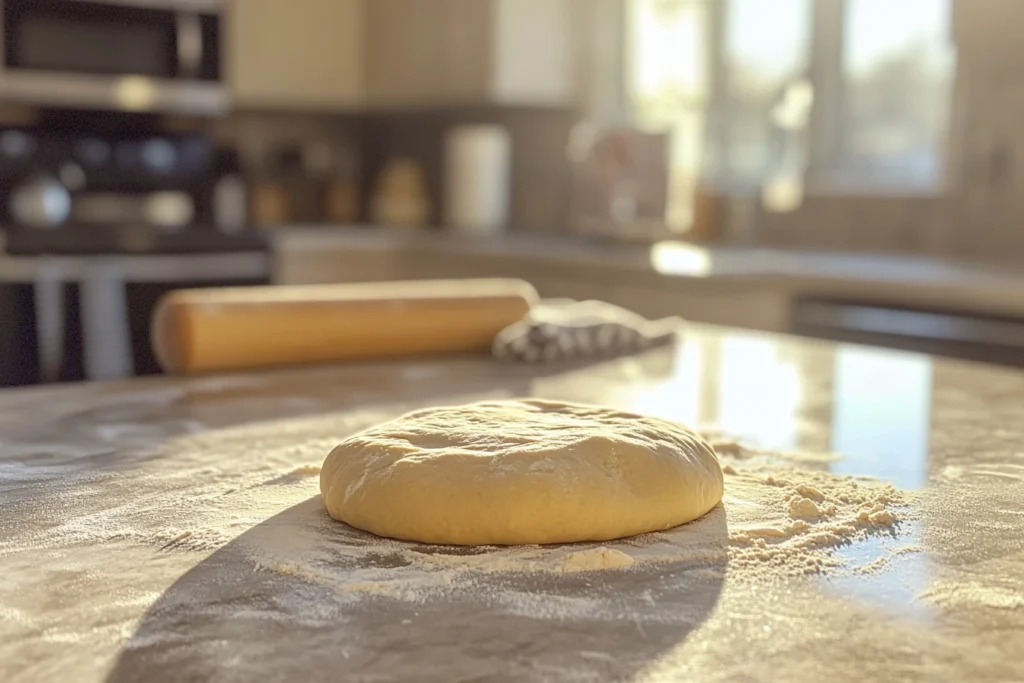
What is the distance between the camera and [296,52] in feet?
12.9

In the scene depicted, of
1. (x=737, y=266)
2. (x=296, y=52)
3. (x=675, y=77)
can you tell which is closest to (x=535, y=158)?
(x=675, y=77)

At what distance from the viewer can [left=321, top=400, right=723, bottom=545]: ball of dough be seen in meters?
0.68

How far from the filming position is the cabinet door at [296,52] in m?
A: 3.79

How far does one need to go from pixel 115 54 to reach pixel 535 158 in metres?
1.43

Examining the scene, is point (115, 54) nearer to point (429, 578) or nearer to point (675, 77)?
point (675, 77)

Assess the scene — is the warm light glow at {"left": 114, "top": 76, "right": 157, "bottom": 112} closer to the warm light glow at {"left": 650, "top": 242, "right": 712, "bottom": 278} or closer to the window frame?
the warm light glow at {"left": 650, "top": 242, "right": 712, "bottom": 278}

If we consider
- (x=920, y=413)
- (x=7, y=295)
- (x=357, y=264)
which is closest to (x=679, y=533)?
(x=920, y=413)

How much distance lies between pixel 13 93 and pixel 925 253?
264cm

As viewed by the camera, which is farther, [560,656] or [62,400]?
[62,400]

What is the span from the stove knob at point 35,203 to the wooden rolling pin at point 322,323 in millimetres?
2508

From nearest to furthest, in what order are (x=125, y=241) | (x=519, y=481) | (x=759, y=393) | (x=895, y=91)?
(x=519, y=481), (x=759, y=393), (x=895, y=91), (x=125, y=241)

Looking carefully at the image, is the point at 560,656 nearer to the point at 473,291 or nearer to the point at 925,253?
the point at 473,291

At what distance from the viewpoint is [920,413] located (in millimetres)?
1104

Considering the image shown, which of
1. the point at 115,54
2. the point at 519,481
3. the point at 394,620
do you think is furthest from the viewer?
the point at 115,54
